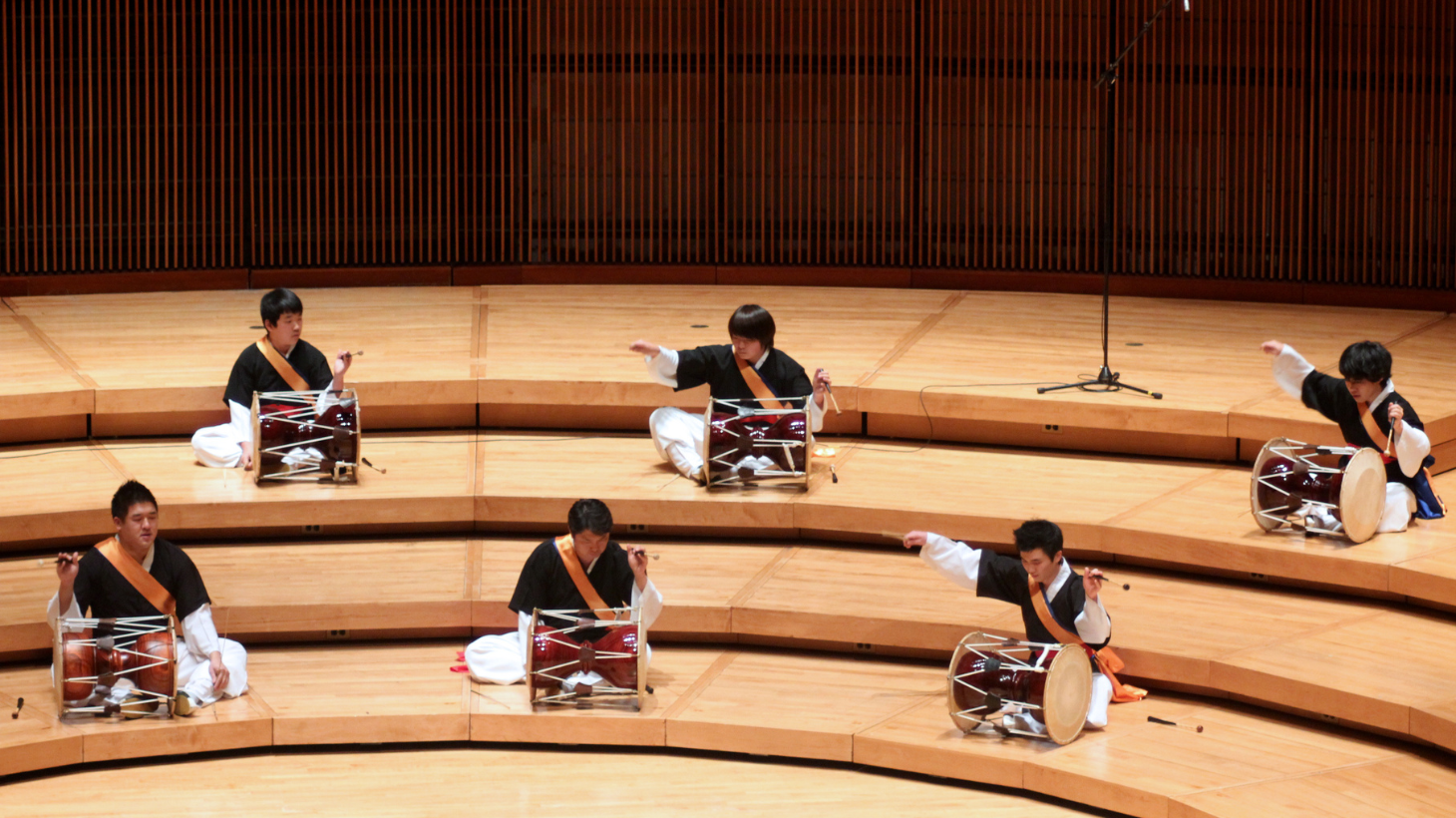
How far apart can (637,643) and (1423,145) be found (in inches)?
217

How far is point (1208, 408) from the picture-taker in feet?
23.0

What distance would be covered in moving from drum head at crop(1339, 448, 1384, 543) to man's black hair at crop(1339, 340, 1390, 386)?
0.29 meters

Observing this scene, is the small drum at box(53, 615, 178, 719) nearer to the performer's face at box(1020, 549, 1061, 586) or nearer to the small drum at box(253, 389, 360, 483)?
the small drum at box(253, 389, 360, 483)

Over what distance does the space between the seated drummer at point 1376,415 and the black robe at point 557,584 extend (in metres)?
2.49

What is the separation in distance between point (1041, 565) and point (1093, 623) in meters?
0.25

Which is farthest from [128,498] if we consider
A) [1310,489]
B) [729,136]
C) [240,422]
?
[729,136]

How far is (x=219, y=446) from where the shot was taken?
691 cm

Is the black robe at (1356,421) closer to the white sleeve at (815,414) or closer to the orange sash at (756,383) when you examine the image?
the white sleeve at (815,414)

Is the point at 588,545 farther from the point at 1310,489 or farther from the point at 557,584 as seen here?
the point at 1310,489

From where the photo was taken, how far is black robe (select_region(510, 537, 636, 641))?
5695 mm

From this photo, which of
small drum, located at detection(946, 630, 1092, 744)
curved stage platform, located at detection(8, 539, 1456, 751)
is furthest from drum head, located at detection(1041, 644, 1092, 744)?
curved stage platform, located at detection(8, 539, 1456, 751)

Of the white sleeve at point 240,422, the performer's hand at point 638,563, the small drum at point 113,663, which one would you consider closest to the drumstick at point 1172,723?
the performer's hand at point 638,563

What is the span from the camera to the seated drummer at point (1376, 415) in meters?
6.18

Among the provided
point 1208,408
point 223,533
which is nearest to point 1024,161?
point 1208,408
